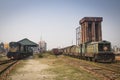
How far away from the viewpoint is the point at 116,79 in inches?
409

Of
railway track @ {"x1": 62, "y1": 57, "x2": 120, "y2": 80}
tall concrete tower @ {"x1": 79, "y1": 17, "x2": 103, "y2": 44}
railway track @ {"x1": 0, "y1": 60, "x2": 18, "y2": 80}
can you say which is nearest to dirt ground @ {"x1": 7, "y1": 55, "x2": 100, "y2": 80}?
railway track @ {"x1": 0, "y1": 60, "x2": 18, "y2": 80}

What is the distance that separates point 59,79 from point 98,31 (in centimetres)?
7607

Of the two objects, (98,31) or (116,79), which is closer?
(116,79)

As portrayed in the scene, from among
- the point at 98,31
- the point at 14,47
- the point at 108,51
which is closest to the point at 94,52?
the point at 108,51

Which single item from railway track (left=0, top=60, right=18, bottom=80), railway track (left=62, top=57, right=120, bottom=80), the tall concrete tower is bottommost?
railway track (left=0, top=60, right=18, bottom=80)

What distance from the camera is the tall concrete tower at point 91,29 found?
8331 cm

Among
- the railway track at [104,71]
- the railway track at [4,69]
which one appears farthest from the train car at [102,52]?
the railway track at [4,69]

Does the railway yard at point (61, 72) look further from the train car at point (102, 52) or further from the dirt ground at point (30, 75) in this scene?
the train car at point (102, 52)

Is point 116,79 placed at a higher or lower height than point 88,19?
lower

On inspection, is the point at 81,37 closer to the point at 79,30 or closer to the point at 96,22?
the point at 79,30

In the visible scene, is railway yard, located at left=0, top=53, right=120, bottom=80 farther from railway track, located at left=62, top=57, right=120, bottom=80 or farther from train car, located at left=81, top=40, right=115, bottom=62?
train car, located at left=81, top=40, right=115, bottom=62

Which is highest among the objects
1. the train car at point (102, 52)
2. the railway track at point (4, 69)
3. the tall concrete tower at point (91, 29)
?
the tall concrete tower at point (91, 29)

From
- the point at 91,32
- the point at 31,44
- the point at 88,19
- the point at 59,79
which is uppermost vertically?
the point at 88,19

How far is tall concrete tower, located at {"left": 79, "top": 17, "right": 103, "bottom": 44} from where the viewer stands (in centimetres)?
8331
